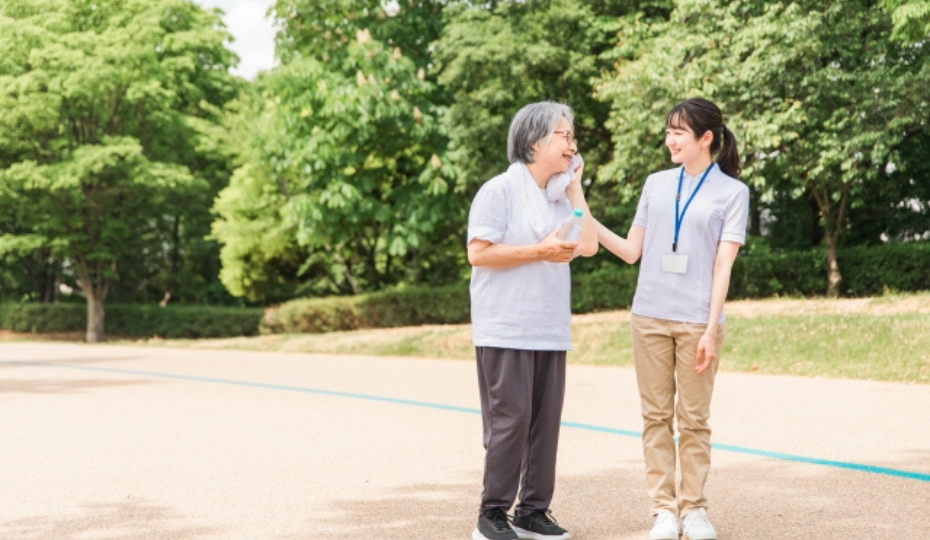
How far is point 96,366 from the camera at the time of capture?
16.9 metres

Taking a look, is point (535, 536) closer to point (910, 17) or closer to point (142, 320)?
point (910, 17)

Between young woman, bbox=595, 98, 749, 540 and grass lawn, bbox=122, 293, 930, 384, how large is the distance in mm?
7436

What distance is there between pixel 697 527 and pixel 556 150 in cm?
166

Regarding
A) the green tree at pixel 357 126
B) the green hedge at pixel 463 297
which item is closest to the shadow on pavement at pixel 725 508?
the green hedge at pixel 463 297

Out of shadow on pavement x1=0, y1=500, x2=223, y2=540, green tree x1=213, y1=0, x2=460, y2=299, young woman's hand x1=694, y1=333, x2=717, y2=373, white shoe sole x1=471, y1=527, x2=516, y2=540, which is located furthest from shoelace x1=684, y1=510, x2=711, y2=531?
green tree x1=213, y1=0, x2=460, y2=299

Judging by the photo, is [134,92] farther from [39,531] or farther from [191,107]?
[39,531]

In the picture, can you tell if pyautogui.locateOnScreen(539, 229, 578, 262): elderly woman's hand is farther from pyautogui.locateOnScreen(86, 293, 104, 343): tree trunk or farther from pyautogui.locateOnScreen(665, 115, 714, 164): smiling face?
pyautogui.locateOnScreen(86, 293, 104, 343): tree trunk

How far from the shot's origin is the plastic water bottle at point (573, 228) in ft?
14.0

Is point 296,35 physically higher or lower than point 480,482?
higher

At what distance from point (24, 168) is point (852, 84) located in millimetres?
21430

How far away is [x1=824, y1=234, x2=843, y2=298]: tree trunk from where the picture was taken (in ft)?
65.4

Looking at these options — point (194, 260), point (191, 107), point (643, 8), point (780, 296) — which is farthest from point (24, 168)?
point (780, 296)

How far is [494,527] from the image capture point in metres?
4.36

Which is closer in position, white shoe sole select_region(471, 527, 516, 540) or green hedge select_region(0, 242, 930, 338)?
white shoe sole select_region(471, 527, 516, 540)
